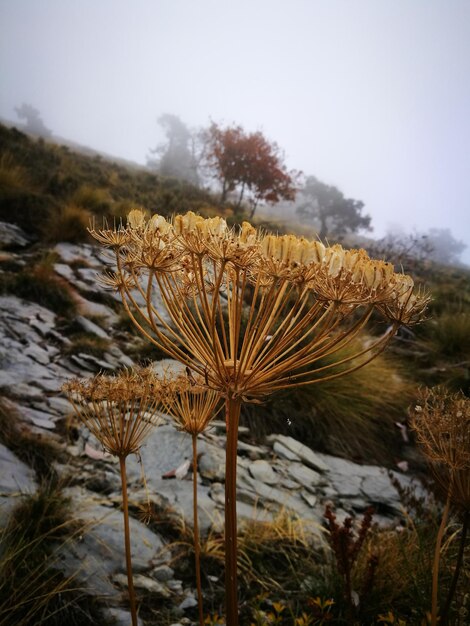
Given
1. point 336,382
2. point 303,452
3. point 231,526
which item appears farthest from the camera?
point 336,382

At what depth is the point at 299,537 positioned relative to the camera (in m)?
2.95

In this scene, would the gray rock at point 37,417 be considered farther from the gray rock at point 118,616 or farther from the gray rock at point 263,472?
the gray rock at point 263,472

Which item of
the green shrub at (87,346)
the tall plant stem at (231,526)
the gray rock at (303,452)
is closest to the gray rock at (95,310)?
the green shrub at (87,346)

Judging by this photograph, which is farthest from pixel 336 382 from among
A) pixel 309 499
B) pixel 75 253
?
pixel 75 253

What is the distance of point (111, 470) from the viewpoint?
9.95ft

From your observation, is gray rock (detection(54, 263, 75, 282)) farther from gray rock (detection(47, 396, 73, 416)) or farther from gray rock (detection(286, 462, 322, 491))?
gray rock (detection(286, 462, 322, 491))

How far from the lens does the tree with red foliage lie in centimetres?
2273

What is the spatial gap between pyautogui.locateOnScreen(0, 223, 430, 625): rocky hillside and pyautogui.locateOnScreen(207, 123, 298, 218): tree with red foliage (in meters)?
19.0

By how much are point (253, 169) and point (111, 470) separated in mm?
22763

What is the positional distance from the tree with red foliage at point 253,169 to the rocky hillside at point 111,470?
62.3 feet

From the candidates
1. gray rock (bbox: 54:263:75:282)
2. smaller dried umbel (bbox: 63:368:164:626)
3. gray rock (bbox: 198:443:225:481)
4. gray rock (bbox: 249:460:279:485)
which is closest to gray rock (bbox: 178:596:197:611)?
smaller dried umbel (bbox: 63:368:164:626)

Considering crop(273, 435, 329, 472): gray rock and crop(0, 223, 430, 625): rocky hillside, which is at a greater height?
crop(273, 435, 329, 472): gray rock

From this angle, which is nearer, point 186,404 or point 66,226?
point 186,404

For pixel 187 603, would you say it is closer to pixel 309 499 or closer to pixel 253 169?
pixel 309 499
